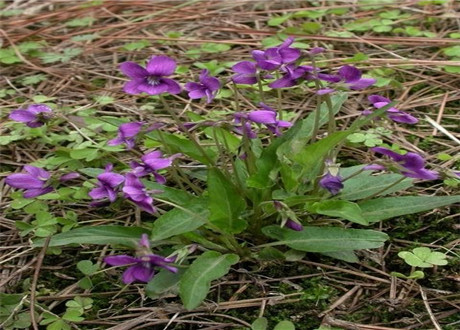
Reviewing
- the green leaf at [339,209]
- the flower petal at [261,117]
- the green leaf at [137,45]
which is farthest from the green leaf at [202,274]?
the green leaf at [137,45]

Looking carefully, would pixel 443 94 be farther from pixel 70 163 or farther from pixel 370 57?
pixel 70 163

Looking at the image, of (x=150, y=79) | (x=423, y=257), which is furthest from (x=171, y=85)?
(x=423, y=257)

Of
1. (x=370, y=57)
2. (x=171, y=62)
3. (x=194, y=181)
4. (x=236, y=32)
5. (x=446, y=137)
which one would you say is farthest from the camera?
(x=236, y=32)

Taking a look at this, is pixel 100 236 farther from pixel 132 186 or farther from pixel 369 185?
pixel 369 185

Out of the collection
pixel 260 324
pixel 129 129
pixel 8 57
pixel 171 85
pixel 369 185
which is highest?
pixel 171 85

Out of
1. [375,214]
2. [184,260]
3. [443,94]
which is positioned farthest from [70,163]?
[443,94]

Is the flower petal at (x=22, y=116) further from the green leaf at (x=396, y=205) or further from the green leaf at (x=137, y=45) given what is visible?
the green leaf at (x=137, y=45)
